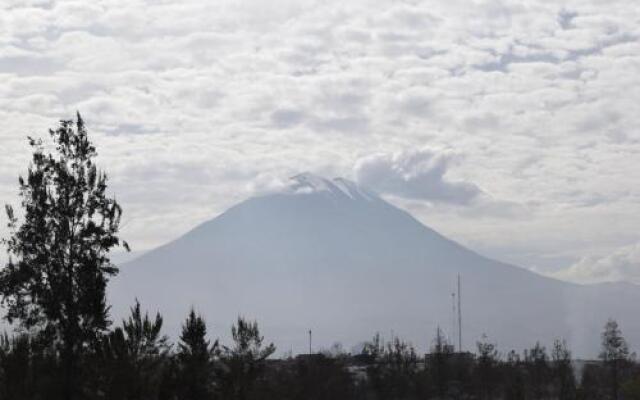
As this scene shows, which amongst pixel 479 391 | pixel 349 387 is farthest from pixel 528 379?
pixel 349 387

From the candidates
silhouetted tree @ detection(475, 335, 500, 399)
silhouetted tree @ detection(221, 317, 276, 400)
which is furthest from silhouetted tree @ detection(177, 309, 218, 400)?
silhouetted tree @ detection(475, 335, 500, 399)

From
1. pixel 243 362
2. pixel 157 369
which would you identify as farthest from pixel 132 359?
pixel 243 362

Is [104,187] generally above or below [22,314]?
above

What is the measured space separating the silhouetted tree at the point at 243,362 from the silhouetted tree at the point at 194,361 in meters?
1.58

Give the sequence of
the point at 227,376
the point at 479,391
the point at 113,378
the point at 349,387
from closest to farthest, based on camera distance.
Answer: the point at 113,378 → the point at 227,376 → the point at 349,387 → the point at 479,391

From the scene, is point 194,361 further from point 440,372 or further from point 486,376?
point 486,376

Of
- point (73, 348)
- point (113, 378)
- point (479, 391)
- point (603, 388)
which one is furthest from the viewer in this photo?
point (603, 388)

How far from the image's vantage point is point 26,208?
34.5m

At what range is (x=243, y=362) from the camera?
146ft

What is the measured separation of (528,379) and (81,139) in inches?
3144

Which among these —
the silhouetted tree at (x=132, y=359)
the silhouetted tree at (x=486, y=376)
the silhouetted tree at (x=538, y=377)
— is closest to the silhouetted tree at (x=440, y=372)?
the silhouetted tree at (x=486, y=376)

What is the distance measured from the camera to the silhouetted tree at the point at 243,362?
1625 inches

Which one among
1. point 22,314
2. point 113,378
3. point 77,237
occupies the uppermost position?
point 77,237

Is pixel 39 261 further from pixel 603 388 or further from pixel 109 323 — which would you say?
pixel 603 388
